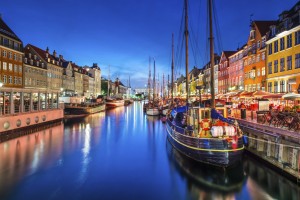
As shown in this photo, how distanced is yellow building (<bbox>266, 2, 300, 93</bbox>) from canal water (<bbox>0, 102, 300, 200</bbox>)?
21487mm

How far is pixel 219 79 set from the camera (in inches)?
3590

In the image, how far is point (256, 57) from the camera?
181 feet

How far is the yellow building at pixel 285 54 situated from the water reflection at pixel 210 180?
21.7 m

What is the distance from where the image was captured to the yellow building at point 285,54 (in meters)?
37.3

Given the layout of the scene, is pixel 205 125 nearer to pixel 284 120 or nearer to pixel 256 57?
pixel 284 120

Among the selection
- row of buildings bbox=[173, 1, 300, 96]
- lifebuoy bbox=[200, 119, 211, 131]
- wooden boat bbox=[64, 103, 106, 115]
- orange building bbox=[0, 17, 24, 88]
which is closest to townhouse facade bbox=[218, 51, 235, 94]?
row of buildings bbox=[173, 1, 300, 96]

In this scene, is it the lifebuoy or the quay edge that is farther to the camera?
the lifebuoy

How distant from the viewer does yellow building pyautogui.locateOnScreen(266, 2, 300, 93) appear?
3728cm

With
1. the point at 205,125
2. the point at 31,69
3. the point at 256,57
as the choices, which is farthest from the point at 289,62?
the point at 31,69

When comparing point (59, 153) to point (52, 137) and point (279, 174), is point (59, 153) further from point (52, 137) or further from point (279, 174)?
Answer: point (279, 174)

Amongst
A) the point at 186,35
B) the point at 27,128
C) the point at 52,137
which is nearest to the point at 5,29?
the point at 27,128

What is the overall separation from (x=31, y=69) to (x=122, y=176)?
7004cm

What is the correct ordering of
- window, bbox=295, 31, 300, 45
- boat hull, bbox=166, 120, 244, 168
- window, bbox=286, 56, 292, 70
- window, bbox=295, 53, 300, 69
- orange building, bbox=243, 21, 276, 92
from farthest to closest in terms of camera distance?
orange building, bbox=243, 21, 276, 92 < window, bbox=286, 56, 292, 70 < window, bbox=295, 53, 300, 69 < window, bbox=295, 31, 300, 45 < boat hull, bbox=166, 120, 244, 168

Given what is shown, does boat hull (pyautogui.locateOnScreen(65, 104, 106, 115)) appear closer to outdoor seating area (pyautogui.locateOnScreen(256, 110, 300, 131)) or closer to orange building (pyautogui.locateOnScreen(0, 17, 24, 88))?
orange building (pyautogui.locateOnScreen(0, 17, 24, 88))
